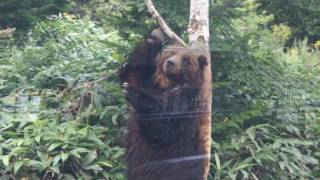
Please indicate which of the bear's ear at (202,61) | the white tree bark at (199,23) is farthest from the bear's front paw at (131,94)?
the white tree bark at (199,23)

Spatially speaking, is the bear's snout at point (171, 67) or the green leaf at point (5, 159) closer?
the bear's snout at point (171, 67)

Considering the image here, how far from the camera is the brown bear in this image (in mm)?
3678

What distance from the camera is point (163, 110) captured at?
12.0ft

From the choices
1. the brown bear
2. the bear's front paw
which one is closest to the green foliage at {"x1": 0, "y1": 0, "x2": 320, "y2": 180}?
the brown bear

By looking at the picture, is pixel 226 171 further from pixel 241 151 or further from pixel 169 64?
pixel 169 64

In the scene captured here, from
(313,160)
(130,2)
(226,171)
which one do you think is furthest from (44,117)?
(313,160)

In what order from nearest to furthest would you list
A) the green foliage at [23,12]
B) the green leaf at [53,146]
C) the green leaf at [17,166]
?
the green leaf at [17,166]
the green leaf at [53,146]
the green foliage at [23,12]

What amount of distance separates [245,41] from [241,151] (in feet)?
2.68

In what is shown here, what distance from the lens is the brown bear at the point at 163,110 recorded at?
368 cm

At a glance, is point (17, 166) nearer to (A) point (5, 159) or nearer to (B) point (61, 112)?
(A) point (5, 159)

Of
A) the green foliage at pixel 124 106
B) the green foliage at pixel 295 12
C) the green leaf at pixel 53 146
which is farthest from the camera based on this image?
the green foliage at pixel 295 12

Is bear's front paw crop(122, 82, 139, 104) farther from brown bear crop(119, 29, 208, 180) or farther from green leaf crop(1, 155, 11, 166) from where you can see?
green leaf crop(1, 155, 11, 166)

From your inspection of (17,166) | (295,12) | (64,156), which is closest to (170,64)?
(64,156)

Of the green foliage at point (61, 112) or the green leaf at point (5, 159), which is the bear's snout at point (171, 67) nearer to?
the green foliage at point (61, 112)
